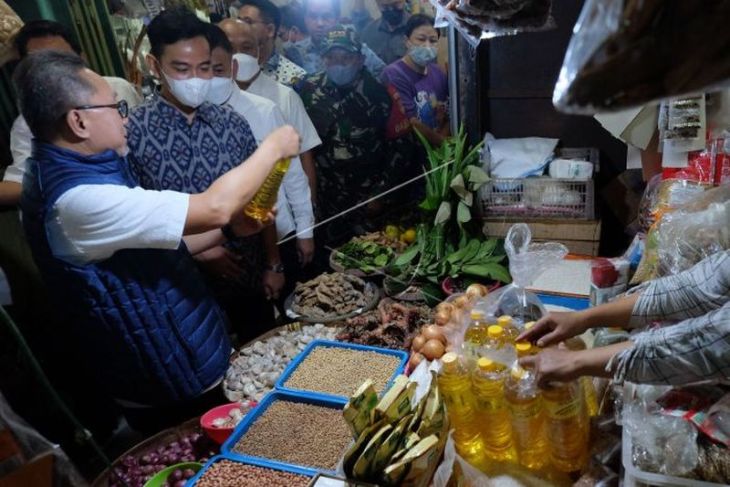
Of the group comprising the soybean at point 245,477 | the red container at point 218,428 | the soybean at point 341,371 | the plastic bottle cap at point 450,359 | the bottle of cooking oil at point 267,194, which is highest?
the bottle of cooking oil at point 267,194

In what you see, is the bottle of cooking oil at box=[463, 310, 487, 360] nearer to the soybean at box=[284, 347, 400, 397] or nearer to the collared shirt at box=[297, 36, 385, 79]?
the soybean at box=[284, 347, 400, 397]

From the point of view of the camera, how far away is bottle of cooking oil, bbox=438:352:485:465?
1.38 meters

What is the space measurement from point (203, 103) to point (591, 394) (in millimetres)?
2053

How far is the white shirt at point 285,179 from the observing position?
8.69 ft

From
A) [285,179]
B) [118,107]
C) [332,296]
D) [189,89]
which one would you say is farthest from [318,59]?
[118,107]

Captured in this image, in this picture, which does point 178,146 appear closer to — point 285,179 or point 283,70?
point 285,179

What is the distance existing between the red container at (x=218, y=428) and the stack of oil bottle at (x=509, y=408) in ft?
2.74

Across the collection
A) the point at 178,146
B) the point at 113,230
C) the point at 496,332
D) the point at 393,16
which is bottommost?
the point at 496,332

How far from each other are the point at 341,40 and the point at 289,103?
0.58 meters

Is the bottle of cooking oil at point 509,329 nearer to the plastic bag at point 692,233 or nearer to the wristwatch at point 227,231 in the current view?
the plastic bag at point 692,233

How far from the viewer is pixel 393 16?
3260mm

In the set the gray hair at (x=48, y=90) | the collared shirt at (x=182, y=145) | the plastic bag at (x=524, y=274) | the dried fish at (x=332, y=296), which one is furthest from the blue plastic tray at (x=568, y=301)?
the gray hair at (x=48, y=90)

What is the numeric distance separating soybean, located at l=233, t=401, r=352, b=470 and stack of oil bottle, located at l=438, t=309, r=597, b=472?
0.42 metres

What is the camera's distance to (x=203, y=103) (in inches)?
89.4
